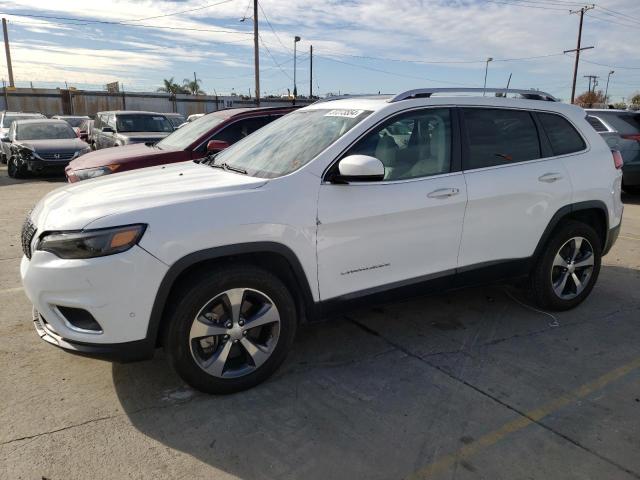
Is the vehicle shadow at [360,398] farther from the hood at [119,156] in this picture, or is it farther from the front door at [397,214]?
the hood at [119,156]

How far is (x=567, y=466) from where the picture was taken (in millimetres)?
2594

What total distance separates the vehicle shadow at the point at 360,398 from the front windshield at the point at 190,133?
160 inches

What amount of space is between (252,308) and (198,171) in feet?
4.06

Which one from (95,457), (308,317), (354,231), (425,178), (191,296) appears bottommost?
(95,457)

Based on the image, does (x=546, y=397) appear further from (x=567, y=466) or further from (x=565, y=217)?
(x=565, y=217)

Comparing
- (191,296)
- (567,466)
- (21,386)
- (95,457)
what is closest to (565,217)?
(567,466)

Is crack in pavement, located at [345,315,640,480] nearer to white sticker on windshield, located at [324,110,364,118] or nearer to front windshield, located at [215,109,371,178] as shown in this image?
front windshield, located at [215,109,371,178]

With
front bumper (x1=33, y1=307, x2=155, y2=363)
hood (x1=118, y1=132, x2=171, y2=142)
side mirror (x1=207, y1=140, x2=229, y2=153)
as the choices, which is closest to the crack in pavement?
front bumper (x1=33, y1=307, x2=155, y2=363)

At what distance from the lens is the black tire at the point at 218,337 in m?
2.93

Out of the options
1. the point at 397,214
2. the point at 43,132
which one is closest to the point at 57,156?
the point at 43,132

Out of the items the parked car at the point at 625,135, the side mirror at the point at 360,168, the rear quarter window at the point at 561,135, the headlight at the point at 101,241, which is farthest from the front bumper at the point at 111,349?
the parked car at the point at 625,135

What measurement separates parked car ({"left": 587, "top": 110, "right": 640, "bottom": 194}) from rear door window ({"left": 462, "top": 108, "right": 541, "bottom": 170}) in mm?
6724

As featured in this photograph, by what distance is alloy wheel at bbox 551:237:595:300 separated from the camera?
445 cm

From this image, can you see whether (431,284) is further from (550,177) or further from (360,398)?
(550,177)
